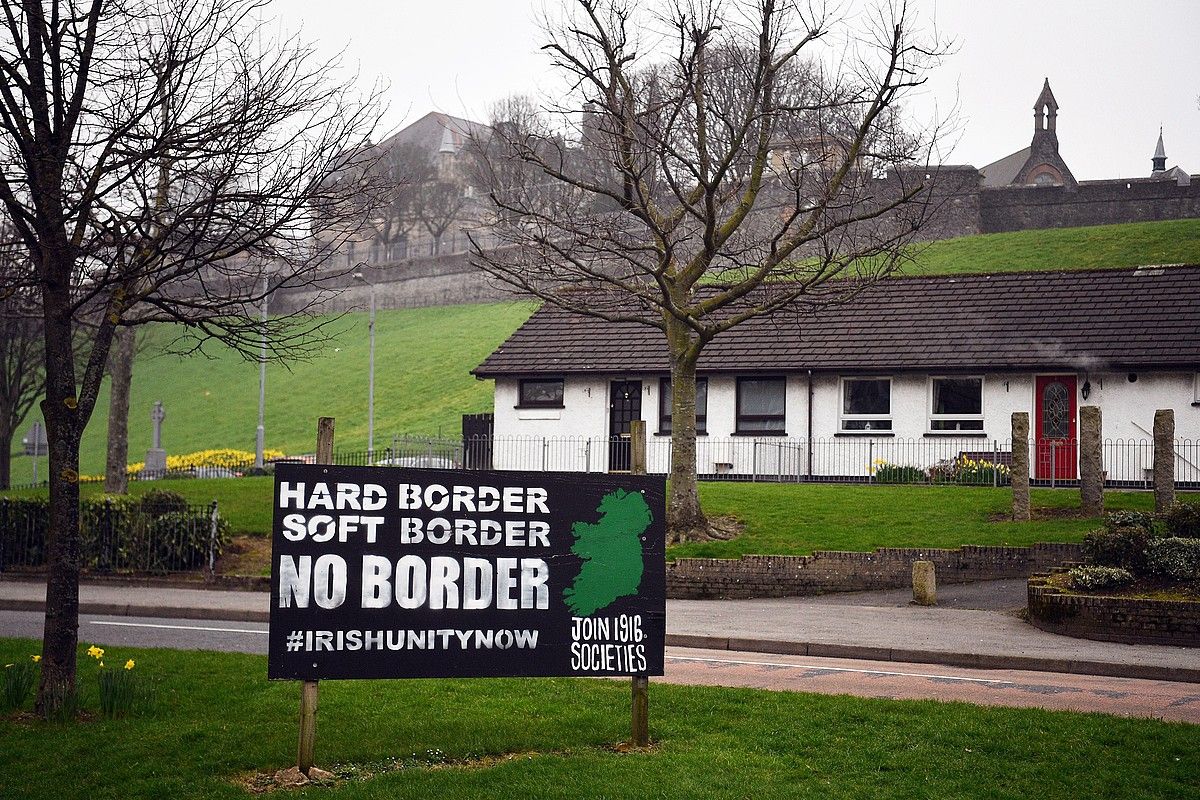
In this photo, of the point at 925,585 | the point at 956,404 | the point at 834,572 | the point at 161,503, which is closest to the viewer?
the point at 925,585

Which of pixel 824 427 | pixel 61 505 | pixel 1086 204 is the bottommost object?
pixel 61 505

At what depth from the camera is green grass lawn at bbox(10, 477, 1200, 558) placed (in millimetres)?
21938

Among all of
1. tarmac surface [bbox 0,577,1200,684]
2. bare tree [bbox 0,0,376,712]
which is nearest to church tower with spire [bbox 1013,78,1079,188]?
tarmac surface [bbox 0,577,1200,684]

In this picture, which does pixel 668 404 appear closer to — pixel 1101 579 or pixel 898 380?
pixel 898 380

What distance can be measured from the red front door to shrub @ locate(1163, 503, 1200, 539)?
1143 cm

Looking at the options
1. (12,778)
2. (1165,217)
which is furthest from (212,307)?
(1165,217)

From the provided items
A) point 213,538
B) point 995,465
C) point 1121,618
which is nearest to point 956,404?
point 995,465

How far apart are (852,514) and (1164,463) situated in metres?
5.73

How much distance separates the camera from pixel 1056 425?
30.5 metres

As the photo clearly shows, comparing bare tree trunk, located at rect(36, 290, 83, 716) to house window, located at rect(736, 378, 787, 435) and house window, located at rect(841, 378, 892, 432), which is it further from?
house window, located at rect(841, 378, 892, 432)

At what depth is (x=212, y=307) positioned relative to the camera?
1106 cm

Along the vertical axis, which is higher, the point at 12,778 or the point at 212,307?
the point at 212,307

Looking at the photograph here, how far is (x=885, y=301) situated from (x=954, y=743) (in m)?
27.1

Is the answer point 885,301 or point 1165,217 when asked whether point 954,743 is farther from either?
point 1165,217
